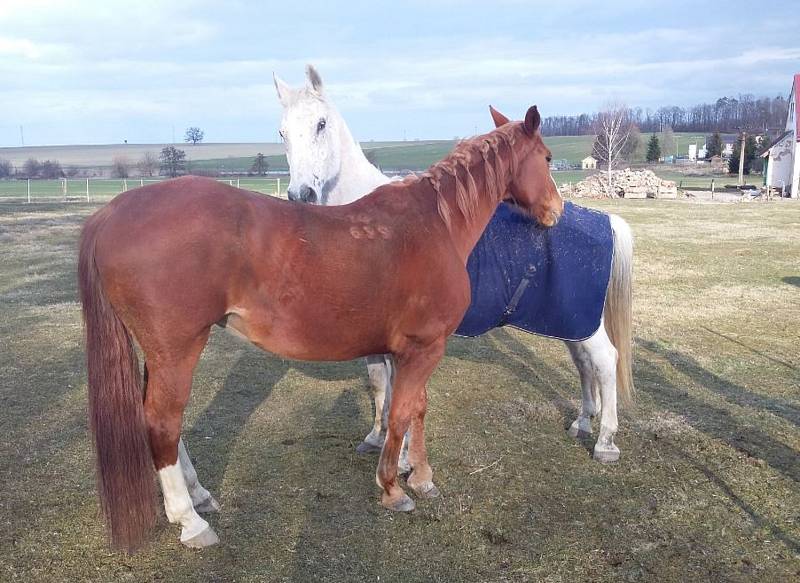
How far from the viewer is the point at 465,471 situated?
3.88 m

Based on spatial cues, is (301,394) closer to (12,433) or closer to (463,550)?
(12,433)

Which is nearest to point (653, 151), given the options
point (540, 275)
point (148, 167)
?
point (148, 167)

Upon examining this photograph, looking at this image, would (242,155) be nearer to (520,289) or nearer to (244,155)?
(244,155)

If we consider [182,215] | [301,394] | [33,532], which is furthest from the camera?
[301,394]

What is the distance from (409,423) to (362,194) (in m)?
1.57

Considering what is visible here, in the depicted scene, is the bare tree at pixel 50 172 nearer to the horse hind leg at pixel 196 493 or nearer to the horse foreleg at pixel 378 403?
the horse foreleg at pixel 378 403

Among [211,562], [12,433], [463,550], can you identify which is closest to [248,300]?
[211,562]

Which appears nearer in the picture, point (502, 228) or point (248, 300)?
point (248, 300)

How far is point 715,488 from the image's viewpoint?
11.9ft

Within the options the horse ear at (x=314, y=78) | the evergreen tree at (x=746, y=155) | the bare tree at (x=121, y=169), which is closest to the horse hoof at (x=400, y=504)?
the horse ear at (x=314, y=78)

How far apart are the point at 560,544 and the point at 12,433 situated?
3.75m

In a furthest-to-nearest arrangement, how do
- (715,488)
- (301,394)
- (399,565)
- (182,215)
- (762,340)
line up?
1. (762,340)
2. (301,394)
3. (715,488)
4. (399,565)
5. (182,215)

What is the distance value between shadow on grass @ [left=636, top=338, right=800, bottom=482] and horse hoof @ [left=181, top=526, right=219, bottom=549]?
3.41 meters

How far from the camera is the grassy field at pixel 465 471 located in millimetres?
2934
